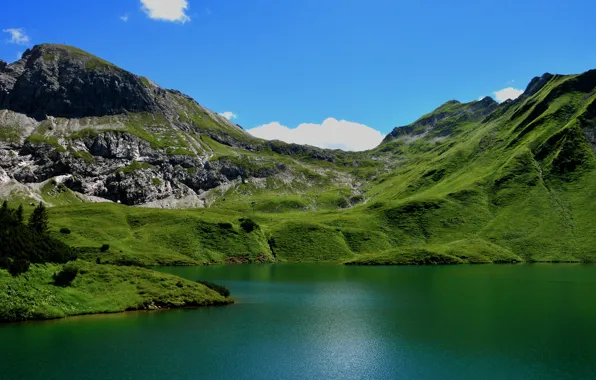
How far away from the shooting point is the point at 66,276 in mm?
60625

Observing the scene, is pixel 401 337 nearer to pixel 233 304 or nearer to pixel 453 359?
pixel 453 359

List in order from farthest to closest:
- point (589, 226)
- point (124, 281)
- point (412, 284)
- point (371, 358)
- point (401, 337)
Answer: point (589, 226) → point (412, 284) → point (124, 281) → point (401, 337) → point (371, 358)

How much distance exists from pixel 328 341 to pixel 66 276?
37.4 meters

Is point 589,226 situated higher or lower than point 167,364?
higher

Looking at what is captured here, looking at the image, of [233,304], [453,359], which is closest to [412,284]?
[233,304]

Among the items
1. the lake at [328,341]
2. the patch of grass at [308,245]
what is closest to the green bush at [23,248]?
the lake at [328,341]

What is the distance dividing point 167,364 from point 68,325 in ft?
65.5

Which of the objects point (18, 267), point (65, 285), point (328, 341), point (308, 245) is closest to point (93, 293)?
point (65, 285)

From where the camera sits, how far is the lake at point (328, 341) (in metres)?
38.4

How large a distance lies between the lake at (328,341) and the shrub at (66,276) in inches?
283

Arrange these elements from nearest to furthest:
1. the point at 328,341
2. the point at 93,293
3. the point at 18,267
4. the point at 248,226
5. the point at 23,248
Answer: the point at 328,341
the point at 18,267
the point at 23,248
the point at 93,293
the point at 248,226

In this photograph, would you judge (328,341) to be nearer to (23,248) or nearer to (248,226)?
(23,248)

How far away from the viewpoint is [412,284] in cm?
10038

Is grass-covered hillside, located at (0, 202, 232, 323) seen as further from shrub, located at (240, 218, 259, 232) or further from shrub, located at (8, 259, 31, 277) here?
shrub, located at (240, 218, 259, 232)
